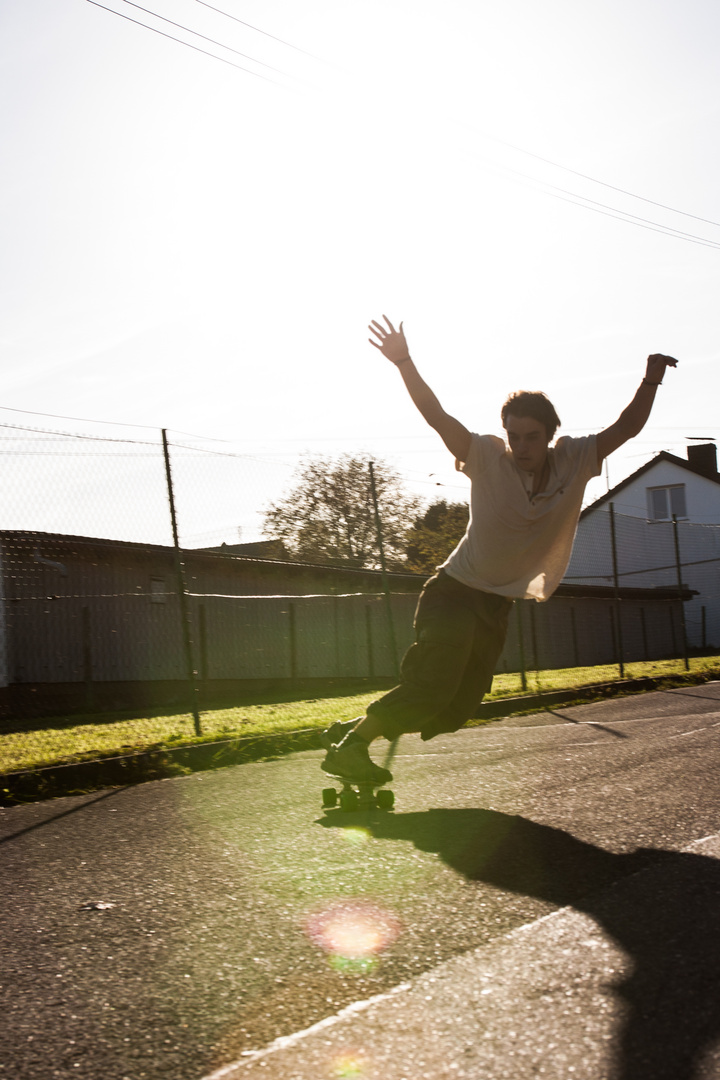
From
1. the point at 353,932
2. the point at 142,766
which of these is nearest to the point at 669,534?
the point at 142,766

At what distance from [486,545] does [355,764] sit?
1.18 m

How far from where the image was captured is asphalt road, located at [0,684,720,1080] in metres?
1.98

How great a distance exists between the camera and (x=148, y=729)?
10.9m

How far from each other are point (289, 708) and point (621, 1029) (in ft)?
39.5

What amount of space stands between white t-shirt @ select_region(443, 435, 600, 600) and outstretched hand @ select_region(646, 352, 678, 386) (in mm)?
378

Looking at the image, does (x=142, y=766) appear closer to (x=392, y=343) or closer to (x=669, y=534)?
(x=392, y=343)

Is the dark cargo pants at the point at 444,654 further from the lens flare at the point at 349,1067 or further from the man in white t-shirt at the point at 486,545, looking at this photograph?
the lens flare at the point at 349,1067

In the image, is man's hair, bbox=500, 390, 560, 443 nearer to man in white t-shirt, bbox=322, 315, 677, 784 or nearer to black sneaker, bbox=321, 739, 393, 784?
man in white t-shirt, bbox=322, 315, 677, 784

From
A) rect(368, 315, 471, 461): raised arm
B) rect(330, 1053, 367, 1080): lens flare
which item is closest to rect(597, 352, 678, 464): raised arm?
rect(368, 315, 471, 461): raised arm

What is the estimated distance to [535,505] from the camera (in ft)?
13.4

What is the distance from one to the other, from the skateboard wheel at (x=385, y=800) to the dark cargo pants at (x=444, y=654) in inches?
12.4

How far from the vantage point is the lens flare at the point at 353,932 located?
2479 mm

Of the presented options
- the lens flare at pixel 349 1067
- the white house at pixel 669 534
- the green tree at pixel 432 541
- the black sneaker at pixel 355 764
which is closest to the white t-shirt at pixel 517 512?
the black sneaker at pixel 355 764

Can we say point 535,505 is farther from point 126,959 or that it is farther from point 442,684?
point 126,959
